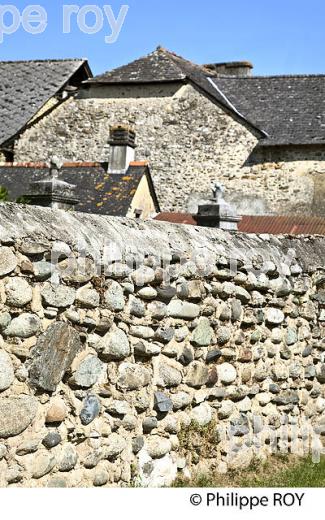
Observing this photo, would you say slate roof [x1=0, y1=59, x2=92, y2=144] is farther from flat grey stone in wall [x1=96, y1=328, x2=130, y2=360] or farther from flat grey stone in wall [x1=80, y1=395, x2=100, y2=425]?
flat grey stone in wall [x1=80, y1=395, x2=100, y2=425]

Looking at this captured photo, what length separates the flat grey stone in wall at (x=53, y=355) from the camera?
11.9ft

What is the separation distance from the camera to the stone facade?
2297 centimetres

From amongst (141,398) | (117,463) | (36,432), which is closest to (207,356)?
(141,398)

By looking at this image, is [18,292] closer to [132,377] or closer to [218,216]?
[132,377]

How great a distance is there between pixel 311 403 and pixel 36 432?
2.94 meters

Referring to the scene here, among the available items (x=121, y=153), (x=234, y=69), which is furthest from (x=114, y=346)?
(x=234, y=69)

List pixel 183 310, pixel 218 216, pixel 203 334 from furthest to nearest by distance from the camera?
1. pixel 218 216
2. pixel 203 334
3. pixel 183 310

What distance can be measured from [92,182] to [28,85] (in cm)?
964

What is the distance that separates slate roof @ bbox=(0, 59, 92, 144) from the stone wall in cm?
2046

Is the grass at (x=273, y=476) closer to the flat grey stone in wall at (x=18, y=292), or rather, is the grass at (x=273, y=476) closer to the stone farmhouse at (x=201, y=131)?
the flat grey stone in wall at (x=18, y=292)

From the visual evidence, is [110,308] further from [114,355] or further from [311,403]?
[311,403]

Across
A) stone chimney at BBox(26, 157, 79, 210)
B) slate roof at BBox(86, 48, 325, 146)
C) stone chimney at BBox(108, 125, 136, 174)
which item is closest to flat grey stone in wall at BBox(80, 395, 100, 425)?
stone chimney at BBox(26, 157, 79, 210)

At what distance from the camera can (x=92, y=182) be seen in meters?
18.1

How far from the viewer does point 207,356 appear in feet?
15.9
